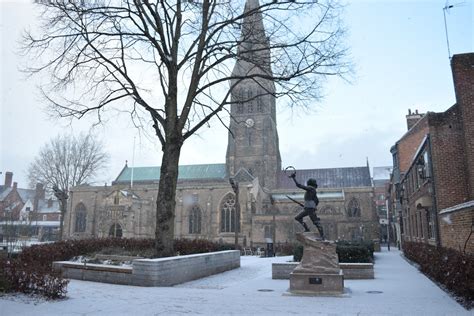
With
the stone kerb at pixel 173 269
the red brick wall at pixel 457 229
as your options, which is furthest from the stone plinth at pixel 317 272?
the red brick wall at pixel 457 229

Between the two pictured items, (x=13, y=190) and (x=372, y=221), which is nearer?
(x=372, y=221)

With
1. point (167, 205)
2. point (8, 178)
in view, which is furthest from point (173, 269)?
point (8, 178)

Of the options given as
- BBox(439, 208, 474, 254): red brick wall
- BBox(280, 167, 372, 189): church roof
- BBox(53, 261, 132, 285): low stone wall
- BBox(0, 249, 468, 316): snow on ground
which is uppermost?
BBox(280, 167, 372, 189): church roof

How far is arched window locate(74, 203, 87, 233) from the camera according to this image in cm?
6312

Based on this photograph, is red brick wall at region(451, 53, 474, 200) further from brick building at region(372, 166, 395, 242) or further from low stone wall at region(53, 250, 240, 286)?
brick building at region(372, 166, 395, 242)

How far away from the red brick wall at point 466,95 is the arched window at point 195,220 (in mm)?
43870

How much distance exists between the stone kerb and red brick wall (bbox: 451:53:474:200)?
442 inches

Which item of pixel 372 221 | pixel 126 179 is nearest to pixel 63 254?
pixel 372 221

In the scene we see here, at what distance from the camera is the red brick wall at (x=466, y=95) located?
16609 mm

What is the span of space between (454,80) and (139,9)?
45.0 ft

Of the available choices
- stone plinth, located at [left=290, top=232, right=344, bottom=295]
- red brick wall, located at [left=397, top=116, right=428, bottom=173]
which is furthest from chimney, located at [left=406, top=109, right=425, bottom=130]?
Result: stone plinth, located at [left=290, top=232, right=344, bottom=295]

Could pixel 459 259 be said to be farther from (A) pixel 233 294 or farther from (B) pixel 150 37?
(B) pixel 150 37

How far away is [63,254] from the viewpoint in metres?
16.1

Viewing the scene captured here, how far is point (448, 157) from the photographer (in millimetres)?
17469
